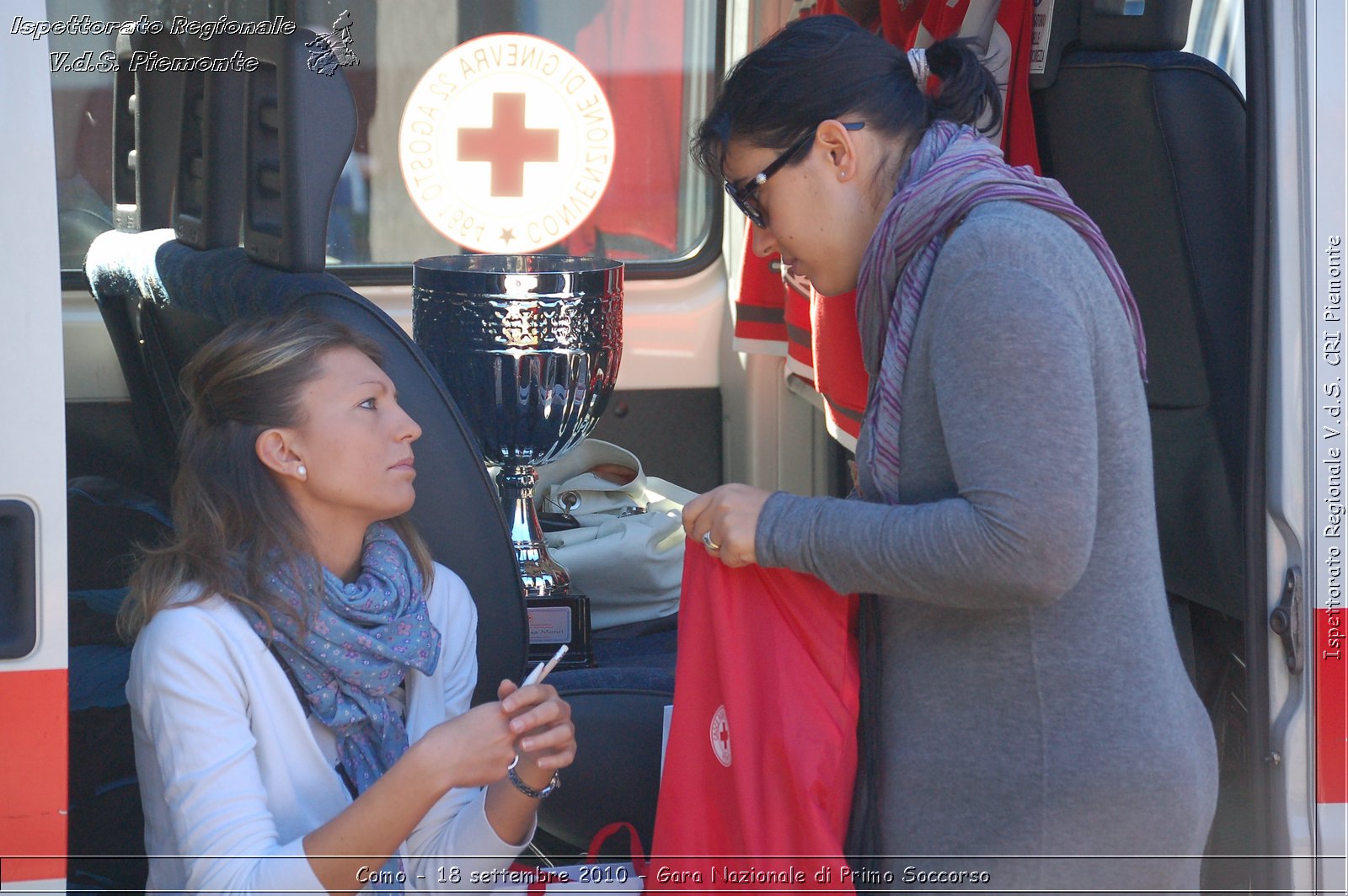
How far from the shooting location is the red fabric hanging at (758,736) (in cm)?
128

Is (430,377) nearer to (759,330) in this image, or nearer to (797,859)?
(797,859)

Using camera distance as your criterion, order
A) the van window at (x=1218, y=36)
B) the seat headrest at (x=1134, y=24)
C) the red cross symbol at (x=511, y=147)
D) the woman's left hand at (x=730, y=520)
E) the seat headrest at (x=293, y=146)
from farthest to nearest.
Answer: the van window at (x=1218, y=36), the red cross symbol at (x=511, y=147), the seat headrest at (x=1134, y=24), the seat headrest at (x=293, y=146), the woman's left hand at (x=730, y=520)

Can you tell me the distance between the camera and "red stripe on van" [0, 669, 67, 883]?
3.87ft

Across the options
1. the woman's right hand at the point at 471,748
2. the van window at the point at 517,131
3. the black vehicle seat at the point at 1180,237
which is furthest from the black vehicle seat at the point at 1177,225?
the van window at the point at 517,131

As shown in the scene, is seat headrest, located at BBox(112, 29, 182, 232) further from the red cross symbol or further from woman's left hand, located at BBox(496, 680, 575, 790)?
woman's left hand, located at BBox(496, 680, 575, 790)

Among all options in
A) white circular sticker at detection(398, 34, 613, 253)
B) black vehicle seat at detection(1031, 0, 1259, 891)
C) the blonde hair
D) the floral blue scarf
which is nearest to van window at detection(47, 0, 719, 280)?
white circular sticker at detection(398, 34, 613, 253)

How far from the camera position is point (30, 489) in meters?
1.17

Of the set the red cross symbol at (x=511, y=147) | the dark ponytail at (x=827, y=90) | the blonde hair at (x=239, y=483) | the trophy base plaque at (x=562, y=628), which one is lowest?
the trophy base plaque at (x=562, y=628)

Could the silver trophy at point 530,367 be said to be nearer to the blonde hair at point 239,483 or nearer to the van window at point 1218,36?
the blonde hair at point 239,483

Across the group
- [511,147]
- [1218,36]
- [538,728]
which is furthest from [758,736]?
[1218,36]

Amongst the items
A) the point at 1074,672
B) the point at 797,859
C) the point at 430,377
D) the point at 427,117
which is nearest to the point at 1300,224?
the point at 1074,672

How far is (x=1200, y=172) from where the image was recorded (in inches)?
75.0

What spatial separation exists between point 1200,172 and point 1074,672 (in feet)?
3.32

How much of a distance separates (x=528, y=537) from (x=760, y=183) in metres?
1.09
